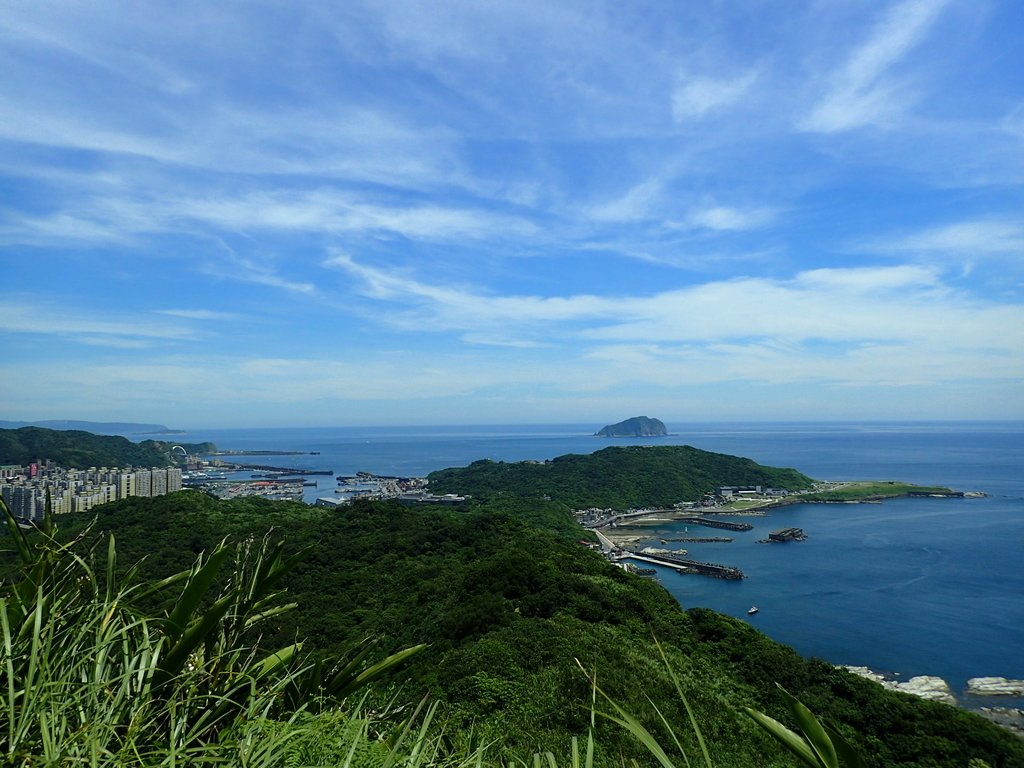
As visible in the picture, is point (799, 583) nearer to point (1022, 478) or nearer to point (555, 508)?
point (555, 508)

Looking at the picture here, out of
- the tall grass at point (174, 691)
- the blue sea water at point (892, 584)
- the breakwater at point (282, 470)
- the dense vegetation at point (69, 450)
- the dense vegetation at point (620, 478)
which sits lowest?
the blue sea water at point (892, 584)

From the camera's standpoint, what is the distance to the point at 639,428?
15250 centimetres

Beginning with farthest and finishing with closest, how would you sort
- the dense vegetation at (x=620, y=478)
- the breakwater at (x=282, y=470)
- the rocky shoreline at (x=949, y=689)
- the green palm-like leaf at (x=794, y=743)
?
the breakwater at (x=282, y=470)
the dense vegetation at (x=620, y=478)
the rocky shoreline at (x=949, y=689)
the green palm-like leaf at (x=794, y=743)

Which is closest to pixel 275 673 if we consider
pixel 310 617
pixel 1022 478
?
pixel 310 617

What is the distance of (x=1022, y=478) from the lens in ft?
195

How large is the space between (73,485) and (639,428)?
130121 millimetres

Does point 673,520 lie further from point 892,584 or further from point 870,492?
point 870,492

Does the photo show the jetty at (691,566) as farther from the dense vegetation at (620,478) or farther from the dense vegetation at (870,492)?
the dense vegetation at (870,492)

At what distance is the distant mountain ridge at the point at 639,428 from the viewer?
15250cm

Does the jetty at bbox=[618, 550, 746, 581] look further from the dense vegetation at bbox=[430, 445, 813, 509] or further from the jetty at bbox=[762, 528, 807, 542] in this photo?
the dense vegetation at bbox=[430, 445, 813, 509]

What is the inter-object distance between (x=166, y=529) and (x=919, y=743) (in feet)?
68.2

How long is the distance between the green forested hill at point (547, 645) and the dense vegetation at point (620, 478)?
91.9 ft

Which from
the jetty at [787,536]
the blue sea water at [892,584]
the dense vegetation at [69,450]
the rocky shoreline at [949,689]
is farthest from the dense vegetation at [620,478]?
the rocky shoreline at [949,689]

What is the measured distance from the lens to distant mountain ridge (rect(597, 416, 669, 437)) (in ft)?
500
